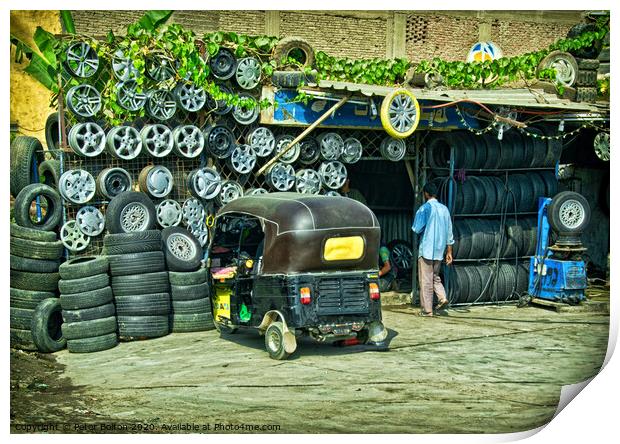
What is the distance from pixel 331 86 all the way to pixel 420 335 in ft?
12.6

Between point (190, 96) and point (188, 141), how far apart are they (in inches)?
25.7

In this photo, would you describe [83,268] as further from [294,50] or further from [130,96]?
[294,50]

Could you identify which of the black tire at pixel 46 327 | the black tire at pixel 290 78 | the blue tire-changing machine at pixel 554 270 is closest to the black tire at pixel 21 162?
the black tire at pixel 46 327

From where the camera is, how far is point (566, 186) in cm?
1848

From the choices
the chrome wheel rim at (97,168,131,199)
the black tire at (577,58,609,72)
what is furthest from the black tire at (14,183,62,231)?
the black tire at (577,58,609,72)

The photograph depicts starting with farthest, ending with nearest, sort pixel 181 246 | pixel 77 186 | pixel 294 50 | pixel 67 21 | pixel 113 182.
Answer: pixel 67 21, pixel 294 50, pixel 181 246, pixel 113 182, pixel 77 186

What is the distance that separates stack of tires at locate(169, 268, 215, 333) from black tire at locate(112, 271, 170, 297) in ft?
1.16

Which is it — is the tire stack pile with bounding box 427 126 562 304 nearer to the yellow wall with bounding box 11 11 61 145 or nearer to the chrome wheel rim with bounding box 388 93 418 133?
the chrome wheel rim with bounding box 388 93 418 133

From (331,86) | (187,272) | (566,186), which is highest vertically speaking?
(331,86)

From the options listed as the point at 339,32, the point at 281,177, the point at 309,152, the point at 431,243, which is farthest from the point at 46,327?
the point at 339,32

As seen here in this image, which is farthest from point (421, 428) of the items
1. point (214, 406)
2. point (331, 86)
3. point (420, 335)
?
point (331, 86)

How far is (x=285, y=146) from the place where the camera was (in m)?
13.7

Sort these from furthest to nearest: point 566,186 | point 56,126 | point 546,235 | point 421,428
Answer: point 566,186
point 546,235
point 56,126
point 421,428

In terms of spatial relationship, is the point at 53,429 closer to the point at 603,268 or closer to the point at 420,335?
the point at 420,335
